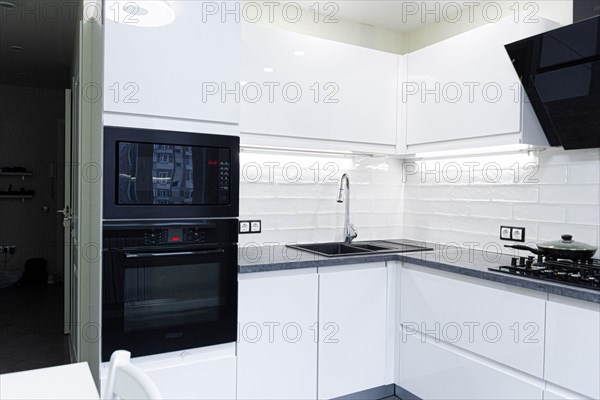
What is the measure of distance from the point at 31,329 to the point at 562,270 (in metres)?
4.31

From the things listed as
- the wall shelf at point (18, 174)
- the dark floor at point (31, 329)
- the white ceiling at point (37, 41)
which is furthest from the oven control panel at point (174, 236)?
the wall shelf at point (18, 174)

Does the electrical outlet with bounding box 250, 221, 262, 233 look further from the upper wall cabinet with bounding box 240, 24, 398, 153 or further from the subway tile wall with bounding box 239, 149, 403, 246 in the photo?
the upper wall cabinet with bounding box 240, 24, 398, 153

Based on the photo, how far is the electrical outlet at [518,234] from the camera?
260 cm

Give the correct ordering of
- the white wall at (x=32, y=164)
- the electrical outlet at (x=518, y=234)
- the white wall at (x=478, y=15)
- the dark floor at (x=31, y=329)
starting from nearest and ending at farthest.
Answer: the white wall at (x=478, y=15)
the electrical outlet at (x=518, y=234)
the dark floor at (x=31, y=329)
the white wall at (x=32, y=164)

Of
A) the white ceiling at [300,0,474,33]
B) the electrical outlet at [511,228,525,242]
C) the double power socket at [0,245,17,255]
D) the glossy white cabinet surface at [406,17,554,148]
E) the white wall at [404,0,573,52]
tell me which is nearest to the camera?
the glossy white cabinet surface at [406,17,554,148]

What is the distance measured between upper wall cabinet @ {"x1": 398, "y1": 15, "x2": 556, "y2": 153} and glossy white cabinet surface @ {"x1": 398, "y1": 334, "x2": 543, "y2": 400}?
1.14 m

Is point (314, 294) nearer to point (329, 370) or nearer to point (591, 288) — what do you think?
point (329, 370)

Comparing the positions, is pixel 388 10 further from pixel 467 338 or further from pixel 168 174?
pixel 467 338

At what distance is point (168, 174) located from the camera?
1.95 m

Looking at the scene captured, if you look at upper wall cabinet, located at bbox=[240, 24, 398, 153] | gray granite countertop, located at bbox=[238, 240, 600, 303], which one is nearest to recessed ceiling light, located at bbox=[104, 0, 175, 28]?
upper wall cabinet, located at bbox=[240, 24, 398, 153]

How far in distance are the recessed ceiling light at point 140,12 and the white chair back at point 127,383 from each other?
1423mm

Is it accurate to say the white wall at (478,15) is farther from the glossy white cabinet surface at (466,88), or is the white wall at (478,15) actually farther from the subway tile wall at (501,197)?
the subway tile wall at (501,197)

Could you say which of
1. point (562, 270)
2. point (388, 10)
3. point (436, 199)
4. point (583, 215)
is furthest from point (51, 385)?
point (388, 10)

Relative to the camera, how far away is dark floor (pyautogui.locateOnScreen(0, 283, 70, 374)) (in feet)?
11.1
